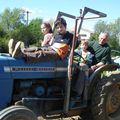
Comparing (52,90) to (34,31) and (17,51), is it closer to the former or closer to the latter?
(17,51)

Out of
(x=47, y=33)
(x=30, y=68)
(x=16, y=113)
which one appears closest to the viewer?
(x=16, y=113)

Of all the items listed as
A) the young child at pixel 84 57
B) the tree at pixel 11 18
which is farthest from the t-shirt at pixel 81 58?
the tree at pixel 11 18

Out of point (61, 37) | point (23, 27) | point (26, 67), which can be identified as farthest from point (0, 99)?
point (23, 27)

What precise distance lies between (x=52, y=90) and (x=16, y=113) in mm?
1314

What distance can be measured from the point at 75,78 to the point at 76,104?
495mm

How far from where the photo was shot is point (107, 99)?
799 cm

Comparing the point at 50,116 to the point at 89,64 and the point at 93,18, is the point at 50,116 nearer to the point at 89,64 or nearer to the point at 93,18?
the point at 89,64

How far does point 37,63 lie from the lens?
23.3 ft

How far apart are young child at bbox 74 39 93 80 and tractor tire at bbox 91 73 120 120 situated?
380mm

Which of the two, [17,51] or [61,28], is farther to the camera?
[61,28]

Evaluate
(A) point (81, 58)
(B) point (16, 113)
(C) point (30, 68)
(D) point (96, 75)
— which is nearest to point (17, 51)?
(C) point (30, 68)

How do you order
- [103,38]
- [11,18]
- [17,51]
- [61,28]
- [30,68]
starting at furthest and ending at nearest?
[11,18]
[103,38]
[61,28]
[30,68]
[17,51]

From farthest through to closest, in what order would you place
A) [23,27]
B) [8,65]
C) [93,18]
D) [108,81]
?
[23,27] < [108,81] < [93,18] < [8,65]

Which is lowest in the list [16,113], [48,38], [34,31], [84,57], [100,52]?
[34,31]
